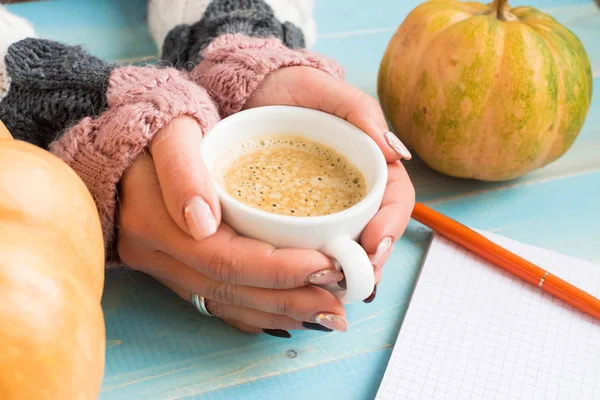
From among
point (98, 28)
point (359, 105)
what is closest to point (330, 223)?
point (359, 105)

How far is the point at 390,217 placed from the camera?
50cm

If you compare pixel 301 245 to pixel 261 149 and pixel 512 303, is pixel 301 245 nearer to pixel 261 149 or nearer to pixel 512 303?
pixel 261 149

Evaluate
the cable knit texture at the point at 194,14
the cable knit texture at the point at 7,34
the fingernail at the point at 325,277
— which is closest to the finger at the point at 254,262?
the fingernail at the point at 325,277

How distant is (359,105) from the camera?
54 centimetres

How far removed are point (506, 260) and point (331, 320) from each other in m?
0.20

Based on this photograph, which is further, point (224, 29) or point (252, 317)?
point (224, 29)

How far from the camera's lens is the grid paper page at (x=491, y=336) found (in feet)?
1.62

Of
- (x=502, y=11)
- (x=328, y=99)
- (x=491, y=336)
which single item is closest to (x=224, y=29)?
(x=328, y=99)

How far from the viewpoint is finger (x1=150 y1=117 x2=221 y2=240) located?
0.45 meters

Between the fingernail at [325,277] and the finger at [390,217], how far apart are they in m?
0.04

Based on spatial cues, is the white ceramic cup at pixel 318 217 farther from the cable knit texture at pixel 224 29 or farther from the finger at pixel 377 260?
the cable knit texture at pixel 224 29

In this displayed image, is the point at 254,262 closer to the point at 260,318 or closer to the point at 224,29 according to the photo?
the point at 260,318

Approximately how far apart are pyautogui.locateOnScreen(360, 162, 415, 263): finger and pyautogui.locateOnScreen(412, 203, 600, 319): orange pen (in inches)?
3.3

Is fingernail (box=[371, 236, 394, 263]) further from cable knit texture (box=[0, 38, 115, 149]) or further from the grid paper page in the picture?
cable knit texture (box=[0, 38, 115, 149])
